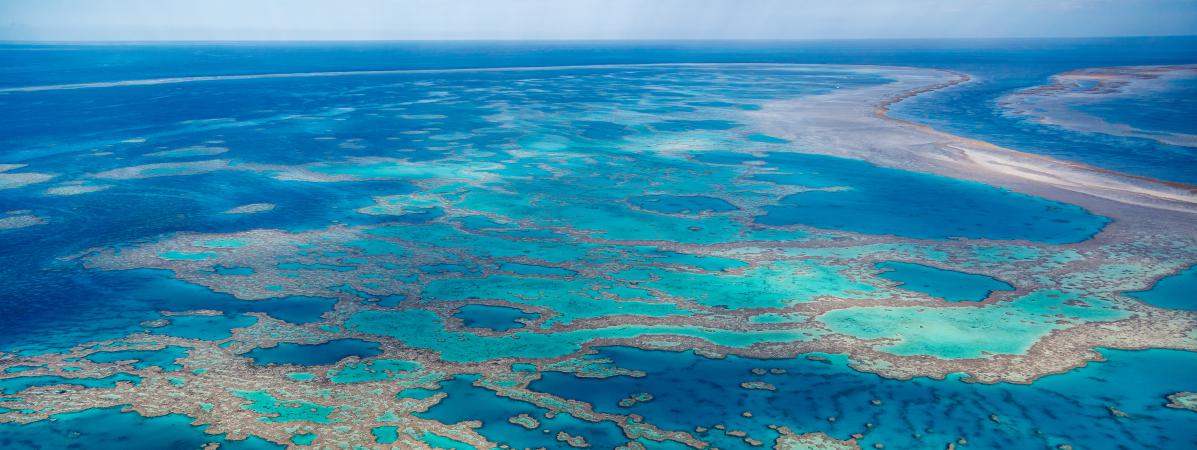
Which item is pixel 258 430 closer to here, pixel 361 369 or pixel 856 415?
pixel 361 369

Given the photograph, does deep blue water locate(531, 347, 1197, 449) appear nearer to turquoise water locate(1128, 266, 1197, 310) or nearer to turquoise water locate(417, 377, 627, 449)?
turquoise water locate(417, 377, 627, 449)

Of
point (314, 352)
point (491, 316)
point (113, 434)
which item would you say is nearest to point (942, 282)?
point (491, 316)

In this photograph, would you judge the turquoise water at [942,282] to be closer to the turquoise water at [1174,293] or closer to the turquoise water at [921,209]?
the turquoise water at [1174,293]

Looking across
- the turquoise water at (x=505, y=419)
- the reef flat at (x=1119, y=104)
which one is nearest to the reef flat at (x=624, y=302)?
the turquoise water at (x=505, y=419)

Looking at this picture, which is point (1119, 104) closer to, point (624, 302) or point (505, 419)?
point (624, 302)

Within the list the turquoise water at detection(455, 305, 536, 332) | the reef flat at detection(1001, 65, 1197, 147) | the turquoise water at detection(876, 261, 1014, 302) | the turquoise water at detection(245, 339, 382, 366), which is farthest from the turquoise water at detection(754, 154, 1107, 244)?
the reef flat at detection(1001, 65, 1197, 147)

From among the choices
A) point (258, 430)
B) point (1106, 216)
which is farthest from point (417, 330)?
point (1106, 216)
